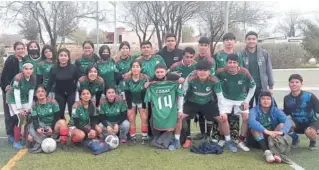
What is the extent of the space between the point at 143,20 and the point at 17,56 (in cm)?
1805

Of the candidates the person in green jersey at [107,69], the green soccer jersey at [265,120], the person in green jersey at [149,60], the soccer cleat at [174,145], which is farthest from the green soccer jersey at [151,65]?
the green soccer jersey at [265,120]

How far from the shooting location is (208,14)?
75.2 feet

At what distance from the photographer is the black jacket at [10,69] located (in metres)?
6.23

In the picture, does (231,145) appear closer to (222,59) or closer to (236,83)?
(236,83)

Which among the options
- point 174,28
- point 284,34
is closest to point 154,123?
point 174,28

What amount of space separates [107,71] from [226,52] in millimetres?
2004

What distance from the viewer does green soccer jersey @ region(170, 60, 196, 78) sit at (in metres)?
6.25

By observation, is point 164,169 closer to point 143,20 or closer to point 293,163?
point 293,163

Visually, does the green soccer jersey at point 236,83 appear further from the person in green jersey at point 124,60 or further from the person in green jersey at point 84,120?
the person in green jersey at point 84,120

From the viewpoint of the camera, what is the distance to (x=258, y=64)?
242 inches

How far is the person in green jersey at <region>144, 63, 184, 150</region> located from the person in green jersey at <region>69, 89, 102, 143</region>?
89 centimetres

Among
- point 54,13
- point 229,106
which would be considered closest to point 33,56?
point 229,106

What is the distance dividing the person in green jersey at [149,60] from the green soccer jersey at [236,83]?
3.36ft

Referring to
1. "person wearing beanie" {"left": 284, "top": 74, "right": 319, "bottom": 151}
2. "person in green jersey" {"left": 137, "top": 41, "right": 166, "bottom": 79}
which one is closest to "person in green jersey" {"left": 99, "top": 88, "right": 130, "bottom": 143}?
"person in green jersey" {"left": 137, "top": 41, "right": 166, "bottom": 79}
